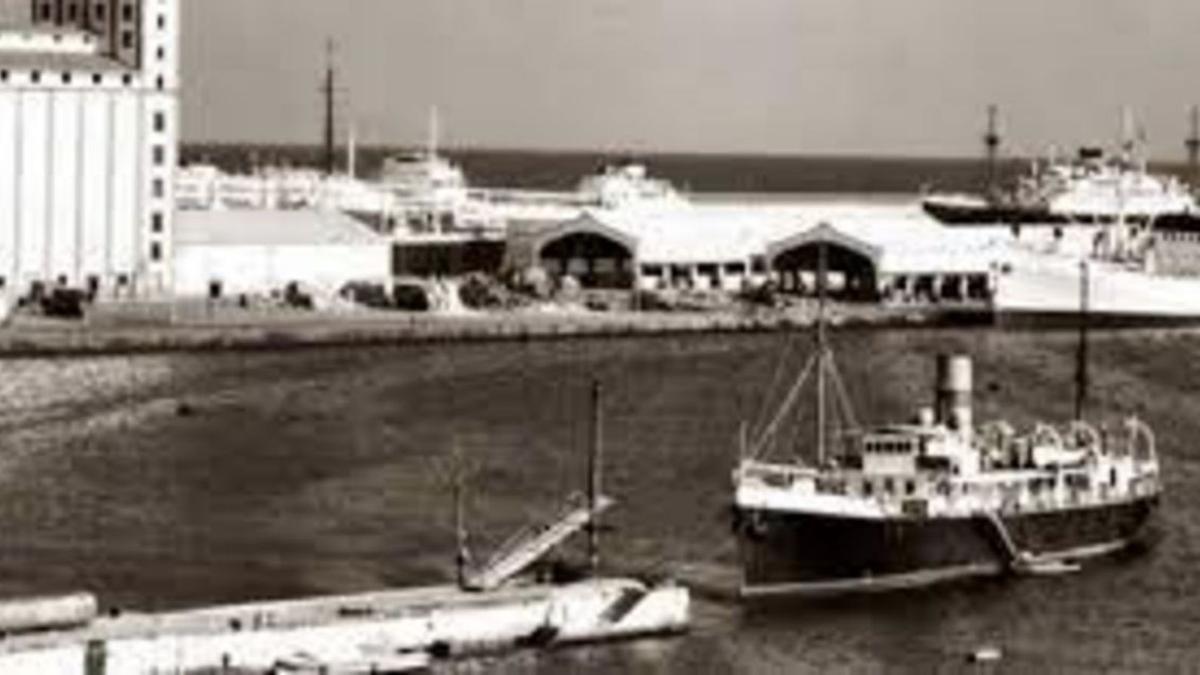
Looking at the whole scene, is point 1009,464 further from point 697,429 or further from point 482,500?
point 697,429

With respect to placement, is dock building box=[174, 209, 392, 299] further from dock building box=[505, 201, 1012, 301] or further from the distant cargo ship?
the distant cargo ship

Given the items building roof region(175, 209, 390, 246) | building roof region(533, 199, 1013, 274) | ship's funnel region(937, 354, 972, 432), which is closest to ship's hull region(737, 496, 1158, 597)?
ship's funnel region(937, 354, 972, 432)

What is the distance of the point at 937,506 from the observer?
154ft

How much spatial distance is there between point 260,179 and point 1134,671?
80.0 meters

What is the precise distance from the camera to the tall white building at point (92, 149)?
87.9 meters

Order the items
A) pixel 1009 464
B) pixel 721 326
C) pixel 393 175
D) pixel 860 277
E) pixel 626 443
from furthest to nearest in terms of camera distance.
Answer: pixel 393 175, pixel 860 277, pixel 721 326, pixel 626 443, pixel 1009 464

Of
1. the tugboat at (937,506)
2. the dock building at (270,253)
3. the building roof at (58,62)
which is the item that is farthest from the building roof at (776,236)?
the tugboat at (937,506)

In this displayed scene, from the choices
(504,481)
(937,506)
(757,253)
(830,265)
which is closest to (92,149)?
(757,253)

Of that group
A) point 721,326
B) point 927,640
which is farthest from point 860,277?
point 927,640

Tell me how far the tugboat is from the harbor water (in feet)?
2.25

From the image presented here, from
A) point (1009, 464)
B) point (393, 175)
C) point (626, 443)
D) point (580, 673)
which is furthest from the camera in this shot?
point (393, 175)

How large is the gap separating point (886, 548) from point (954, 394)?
4187 millimetres

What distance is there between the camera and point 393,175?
A: 12769 centimetres

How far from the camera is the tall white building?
8788 cm
